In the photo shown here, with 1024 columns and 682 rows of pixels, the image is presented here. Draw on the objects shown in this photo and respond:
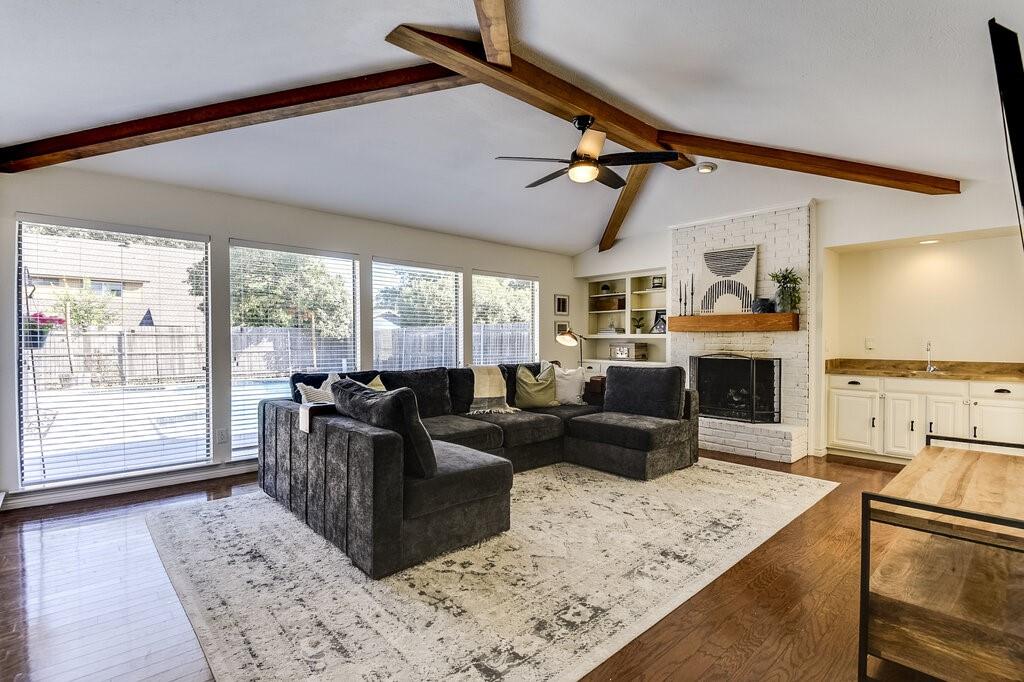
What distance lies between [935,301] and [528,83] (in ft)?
15.8

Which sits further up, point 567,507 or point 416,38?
point 416,38

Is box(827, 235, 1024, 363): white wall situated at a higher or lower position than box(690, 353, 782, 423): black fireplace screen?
higher

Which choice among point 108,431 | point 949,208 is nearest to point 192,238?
point 108,431

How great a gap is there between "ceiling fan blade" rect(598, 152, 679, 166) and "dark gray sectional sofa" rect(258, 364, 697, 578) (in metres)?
2.03

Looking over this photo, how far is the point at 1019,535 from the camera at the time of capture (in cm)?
154

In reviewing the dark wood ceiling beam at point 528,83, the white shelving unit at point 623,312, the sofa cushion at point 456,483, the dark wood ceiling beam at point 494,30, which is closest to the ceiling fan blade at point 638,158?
the dark wood ceiling beam at point 528,83

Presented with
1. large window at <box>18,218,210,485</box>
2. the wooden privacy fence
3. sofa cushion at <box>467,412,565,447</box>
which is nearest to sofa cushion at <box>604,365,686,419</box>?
sofa cushion at <box>467,412,565,447</box>

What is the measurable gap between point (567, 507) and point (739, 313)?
3485 millimetres

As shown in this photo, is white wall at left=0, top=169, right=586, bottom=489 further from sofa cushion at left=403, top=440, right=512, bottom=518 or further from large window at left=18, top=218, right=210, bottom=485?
sofa cushion at left=403, top=440, right=512, bottom=518

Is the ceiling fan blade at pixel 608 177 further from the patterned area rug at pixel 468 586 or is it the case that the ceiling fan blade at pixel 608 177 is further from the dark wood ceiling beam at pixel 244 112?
the patterned area rug at pixel 468 586

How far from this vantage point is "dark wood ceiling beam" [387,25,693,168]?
271cm

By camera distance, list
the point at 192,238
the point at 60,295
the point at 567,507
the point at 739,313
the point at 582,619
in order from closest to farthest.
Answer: the point at 582,619 → the point at 567,507 → the point at 60,295 → the point at 192,238 → the point at 739,313

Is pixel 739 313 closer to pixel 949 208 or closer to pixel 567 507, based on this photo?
pixel 949 208

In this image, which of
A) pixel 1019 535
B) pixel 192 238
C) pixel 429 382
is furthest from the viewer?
pixel 429 382
